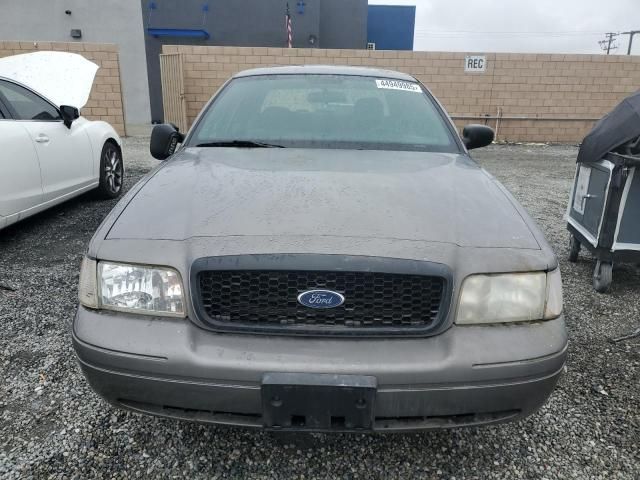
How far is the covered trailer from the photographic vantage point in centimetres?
330

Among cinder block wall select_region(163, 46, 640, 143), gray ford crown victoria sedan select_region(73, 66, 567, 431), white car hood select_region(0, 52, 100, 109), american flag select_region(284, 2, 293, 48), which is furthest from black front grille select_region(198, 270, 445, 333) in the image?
american flag select_region(284, 2, 293, 48)

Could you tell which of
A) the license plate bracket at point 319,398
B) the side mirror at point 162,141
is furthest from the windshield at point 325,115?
the license plate bracket at point 319,398

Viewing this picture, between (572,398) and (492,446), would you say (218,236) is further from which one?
(572,398)

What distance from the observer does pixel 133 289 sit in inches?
64.7

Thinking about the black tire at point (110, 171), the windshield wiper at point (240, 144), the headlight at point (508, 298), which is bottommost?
the black tire at point (110, 171)

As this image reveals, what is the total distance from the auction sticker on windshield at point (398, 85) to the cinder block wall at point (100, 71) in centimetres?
1044

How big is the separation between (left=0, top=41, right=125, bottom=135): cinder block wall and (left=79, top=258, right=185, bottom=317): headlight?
1151cm

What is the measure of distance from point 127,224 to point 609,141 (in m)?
3.29

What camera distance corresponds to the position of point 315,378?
1482 mm

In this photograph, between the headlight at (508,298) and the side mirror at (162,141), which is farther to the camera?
the side mirror at (162,141)

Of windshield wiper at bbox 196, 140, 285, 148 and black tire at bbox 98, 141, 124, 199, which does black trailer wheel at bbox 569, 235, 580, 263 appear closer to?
windshield wiper at bbox 196, 140, 285, 148

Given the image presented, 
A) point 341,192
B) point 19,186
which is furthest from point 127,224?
point 19,186

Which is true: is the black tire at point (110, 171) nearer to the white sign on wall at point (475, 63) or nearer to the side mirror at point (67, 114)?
the side mirror at point (67, 114)

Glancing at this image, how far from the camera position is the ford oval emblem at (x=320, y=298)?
1571 mm
